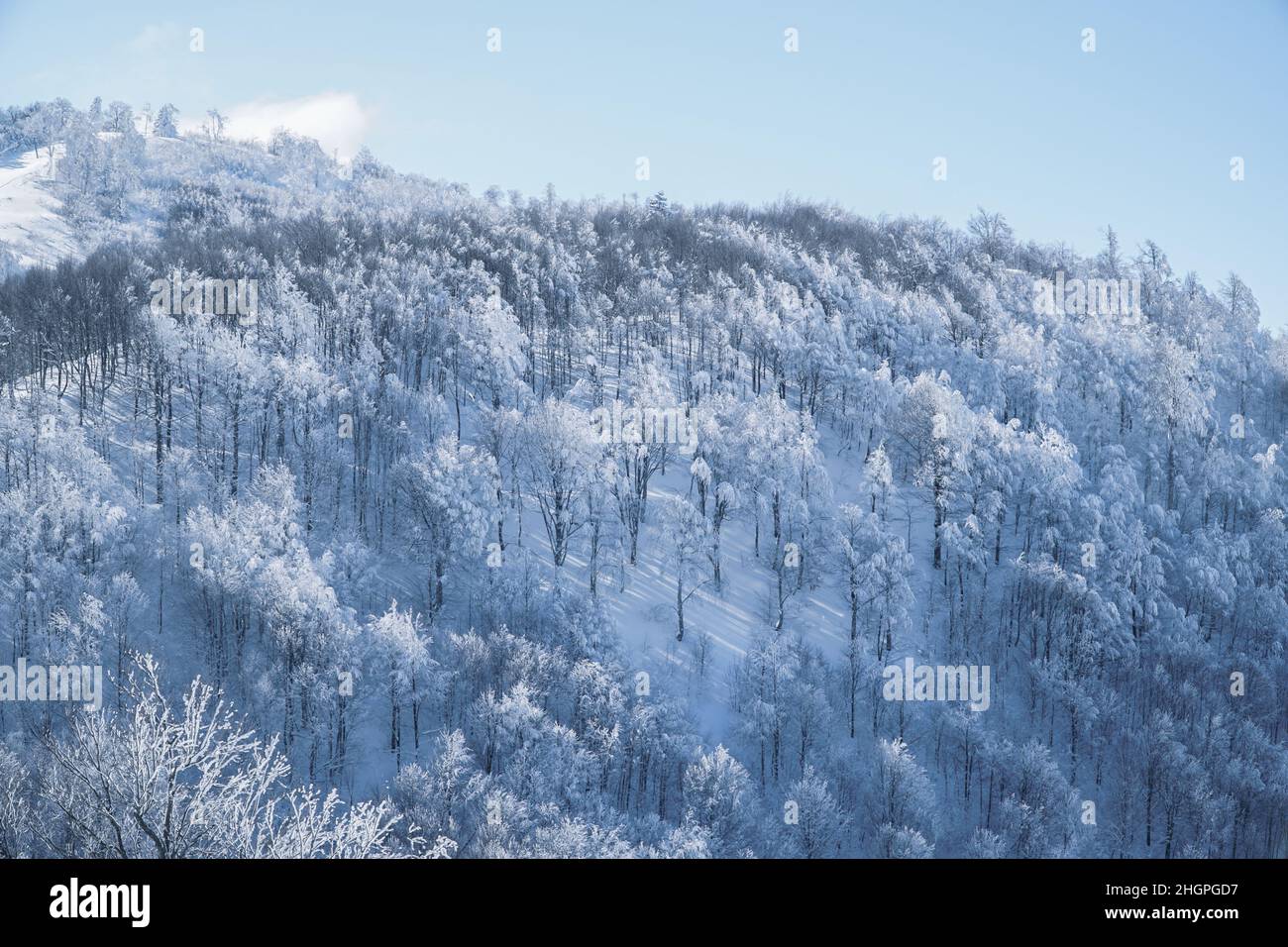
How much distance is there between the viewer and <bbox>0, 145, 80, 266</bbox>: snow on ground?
141750mm

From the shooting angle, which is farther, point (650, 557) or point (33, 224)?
point (33, 224)

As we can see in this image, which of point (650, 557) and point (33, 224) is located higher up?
point (33, 224)

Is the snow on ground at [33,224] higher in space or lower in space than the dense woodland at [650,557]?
higher

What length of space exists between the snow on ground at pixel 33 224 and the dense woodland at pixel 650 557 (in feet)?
125

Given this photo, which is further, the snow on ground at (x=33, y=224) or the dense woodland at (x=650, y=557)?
the snow on ground at (x=33, y=224)

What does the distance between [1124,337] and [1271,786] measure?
63429 mm

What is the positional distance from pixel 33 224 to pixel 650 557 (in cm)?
14827

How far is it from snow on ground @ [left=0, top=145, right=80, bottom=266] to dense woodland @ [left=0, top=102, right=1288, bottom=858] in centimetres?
3808

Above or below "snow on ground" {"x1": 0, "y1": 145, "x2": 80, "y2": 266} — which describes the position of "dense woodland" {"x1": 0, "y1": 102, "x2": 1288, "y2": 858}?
below

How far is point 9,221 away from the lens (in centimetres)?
15262

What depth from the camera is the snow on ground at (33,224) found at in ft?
465

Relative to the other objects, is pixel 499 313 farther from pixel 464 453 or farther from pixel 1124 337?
pixel 1124 337

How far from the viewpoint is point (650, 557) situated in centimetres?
7369
